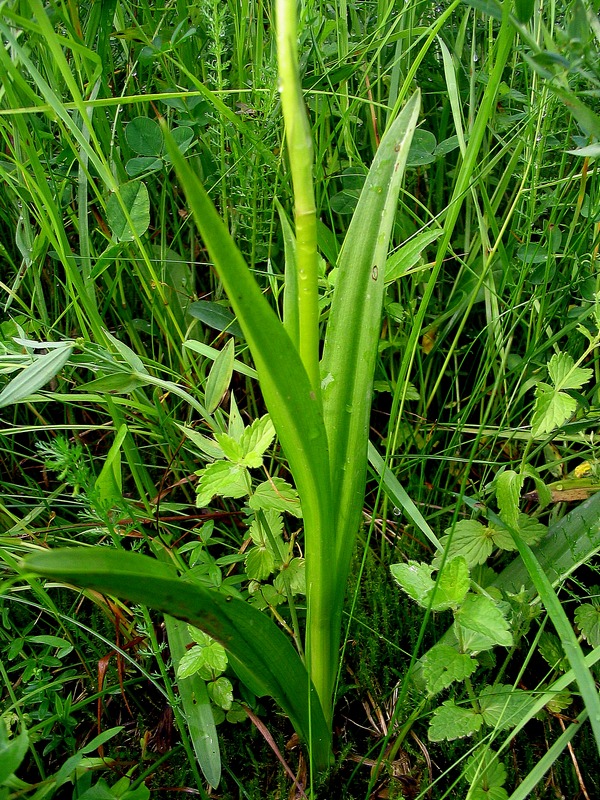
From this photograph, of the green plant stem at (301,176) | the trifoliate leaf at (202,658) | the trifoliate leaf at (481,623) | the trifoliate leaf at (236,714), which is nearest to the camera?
the green plant stem at (301,176)

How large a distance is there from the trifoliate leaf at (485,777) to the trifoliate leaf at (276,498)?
31cm

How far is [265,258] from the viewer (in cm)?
105

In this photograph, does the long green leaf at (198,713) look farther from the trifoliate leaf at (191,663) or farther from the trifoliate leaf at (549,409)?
the trifoliate leaf at (549,409)

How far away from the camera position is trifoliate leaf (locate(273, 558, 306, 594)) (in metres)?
0.80

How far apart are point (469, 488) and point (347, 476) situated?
0.41m

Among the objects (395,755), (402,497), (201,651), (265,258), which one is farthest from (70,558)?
(265,258)

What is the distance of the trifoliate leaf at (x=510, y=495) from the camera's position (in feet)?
2.52

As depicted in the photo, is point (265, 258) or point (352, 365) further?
point (265, 258)

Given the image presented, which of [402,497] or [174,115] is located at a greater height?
[174,115]

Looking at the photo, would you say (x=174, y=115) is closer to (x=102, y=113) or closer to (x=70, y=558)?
(x=102, y=113)

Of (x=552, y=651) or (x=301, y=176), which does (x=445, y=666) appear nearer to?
(x=552, y=651)

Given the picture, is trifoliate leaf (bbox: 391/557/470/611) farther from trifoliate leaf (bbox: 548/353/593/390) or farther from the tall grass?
trifoliate leaf (bbox: 548/353/593/390)

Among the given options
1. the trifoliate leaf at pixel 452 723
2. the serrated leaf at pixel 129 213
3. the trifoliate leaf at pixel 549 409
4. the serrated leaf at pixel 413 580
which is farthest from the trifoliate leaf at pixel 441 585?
the serrated leaf at pixel 129 213

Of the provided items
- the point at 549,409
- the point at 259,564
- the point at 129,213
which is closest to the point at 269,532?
the point at 259,564
